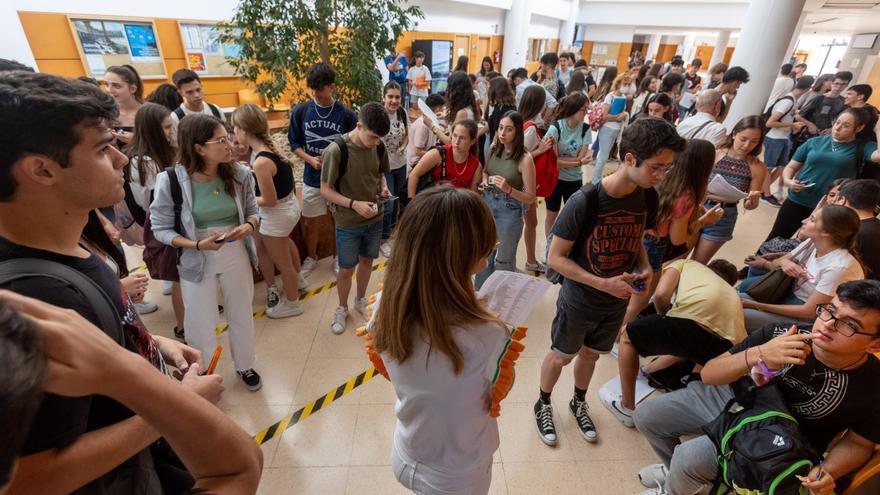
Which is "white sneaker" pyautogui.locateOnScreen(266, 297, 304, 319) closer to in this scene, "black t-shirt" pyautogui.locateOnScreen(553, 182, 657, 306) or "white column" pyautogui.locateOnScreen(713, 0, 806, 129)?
"black t-shirt" pyautogui.locateOnScreen(553, 182, 657, 306)

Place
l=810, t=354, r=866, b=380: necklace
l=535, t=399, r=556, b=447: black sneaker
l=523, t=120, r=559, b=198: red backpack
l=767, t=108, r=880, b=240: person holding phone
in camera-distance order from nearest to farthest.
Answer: l=810, t=354, r=866, b=380: necklace < l=535, t=399, r=556, b=447: black sneaker < l=523, t=120, r=559, b=198: red backpack < l=767, t=108, r=880, b=240: person holding phone

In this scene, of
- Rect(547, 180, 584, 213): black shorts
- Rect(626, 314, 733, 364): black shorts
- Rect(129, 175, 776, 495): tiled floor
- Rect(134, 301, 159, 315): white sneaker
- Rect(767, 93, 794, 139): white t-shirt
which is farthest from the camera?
Rect(767, 93, 794, 139): white t-shirt

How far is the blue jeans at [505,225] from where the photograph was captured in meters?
3.19

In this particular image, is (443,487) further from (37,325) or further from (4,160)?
(4,160)

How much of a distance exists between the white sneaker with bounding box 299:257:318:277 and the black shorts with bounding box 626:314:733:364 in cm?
314

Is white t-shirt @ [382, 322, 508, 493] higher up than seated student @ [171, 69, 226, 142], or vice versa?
seated student @ [171, 69, 226, 142]

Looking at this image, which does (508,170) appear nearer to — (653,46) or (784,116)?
(784,116)

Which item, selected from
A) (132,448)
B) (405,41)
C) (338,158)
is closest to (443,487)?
(132,448)

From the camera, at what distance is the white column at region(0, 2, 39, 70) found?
16.2 ft

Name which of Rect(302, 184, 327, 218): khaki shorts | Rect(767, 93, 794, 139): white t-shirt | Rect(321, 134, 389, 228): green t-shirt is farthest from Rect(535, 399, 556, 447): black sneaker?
Rect(767, 93, 794, 139): white t-shirt

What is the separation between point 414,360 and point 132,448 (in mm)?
675

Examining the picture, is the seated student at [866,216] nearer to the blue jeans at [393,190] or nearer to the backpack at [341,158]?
the backpack at [341,158]

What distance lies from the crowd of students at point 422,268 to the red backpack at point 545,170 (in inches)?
1.4

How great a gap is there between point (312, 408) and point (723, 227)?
11.9 feet
